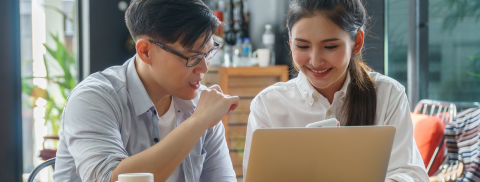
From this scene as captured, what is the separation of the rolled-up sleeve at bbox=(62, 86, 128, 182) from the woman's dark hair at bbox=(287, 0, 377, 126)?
0.70 m

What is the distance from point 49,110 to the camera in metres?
3.10

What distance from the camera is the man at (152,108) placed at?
3.55ft

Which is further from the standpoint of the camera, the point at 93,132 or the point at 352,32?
the point at 352,32

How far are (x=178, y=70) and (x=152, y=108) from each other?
15cm

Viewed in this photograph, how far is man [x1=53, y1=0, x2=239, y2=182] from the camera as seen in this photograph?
1082mm

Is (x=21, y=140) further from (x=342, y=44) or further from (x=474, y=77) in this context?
(x=474, y=77)

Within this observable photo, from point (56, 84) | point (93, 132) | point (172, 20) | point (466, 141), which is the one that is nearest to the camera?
point (93, 132)

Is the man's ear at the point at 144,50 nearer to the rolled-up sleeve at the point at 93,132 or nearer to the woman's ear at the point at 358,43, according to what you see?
the rolled-up sleeve at the point at 93,132

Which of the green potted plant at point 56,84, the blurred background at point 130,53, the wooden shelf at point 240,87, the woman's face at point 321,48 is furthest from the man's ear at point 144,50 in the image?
the wooden shelf at point 240,87

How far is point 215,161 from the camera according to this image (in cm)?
146

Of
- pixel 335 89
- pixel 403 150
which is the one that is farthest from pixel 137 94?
pixel 403 150

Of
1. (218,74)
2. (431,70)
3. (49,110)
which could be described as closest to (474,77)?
(431,70)

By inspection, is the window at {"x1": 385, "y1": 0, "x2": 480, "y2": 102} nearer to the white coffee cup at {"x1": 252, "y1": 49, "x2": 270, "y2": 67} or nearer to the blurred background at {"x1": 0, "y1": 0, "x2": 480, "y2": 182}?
the blurred background at {"x1": 0, "y1": 0, "x2": 480, "y2": 182}

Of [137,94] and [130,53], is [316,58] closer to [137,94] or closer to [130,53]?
[137,94]
